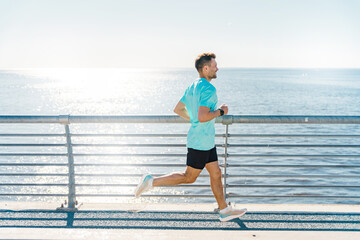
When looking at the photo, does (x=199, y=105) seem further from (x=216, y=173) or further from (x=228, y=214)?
(x=228, y=214)

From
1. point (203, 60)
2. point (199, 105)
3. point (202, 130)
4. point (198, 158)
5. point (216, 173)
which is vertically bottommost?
point (216, 173)

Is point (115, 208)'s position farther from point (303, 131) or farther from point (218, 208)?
point (303, 131)

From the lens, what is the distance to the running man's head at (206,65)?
397 centimetres

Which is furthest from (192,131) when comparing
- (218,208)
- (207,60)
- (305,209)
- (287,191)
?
(287,191)

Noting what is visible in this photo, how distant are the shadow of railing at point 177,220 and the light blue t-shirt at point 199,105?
0.92m

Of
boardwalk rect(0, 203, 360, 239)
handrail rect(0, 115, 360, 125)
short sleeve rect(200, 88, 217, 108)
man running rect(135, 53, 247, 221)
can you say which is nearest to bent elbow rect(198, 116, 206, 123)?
man running rect(135, 53, 247, 221)

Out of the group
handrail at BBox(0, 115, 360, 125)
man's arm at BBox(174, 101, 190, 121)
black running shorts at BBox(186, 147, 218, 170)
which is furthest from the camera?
handrail at BBox(0, 115, 360, 125)

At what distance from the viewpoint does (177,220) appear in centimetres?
430

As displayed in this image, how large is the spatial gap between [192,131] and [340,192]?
38.1 ft

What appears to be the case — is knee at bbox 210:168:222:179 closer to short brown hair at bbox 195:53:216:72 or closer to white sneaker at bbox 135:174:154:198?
white sneaker at bbox 135:174:154:198

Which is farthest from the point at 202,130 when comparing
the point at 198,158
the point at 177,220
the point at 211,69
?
the point at 177,220

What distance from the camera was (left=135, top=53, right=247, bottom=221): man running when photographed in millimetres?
3879

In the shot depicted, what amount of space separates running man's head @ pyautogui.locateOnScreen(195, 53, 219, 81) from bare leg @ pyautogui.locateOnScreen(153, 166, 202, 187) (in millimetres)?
1055

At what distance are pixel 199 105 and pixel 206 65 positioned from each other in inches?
17.5
